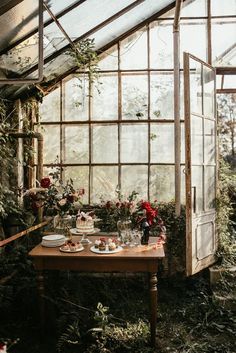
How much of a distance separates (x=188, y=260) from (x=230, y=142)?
4569mm

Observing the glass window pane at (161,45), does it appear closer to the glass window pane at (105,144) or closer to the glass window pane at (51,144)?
the glass window pane at (105,144)

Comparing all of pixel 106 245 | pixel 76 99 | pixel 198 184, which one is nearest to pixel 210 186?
pixel 198 184

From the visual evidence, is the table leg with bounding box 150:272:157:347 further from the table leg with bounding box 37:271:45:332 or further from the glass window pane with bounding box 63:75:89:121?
the glass window pane with bounding box 63:75:89:121

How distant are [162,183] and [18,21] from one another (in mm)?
2645

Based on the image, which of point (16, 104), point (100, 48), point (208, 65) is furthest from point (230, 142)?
point (16, 104)

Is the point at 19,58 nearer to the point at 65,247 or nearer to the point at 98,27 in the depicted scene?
the point at 98,27

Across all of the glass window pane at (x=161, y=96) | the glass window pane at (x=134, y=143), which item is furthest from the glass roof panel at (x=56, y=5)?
the glass window pane at (x=134, y=143)

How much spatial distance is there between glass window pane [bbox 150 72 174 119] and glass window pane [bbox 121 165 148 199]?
753mm

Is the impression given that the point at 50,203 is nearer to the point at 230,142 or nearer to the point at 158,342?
the point at 158,342

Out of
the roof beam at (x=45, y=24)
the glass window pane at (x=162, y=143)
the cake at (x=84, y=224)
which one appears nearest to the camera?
the roof beam at (x=45, y=24)

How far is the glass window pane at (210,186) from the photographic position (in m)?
4.25

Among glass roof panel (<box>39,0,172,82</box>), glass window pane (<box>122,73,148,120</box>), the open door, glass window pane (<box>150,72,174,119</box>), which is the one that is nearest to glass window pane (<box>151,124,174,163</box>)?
glass window pane (<box>150,72,174,119</box>)

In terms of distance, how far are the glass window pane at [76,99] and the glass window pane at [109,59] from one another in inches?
16.0

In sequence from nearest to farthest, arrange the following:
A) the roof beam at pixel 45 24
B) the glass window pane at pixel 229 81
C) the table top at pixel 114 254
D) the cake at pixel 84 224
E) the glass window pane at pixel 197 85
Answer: the table top at pixel 114 254 → the roof beam at pixel 45 24 → the cake at pixel 84 224 → the glass window pane at pixel 197 85 → the glass window pane at pixel 229 81
